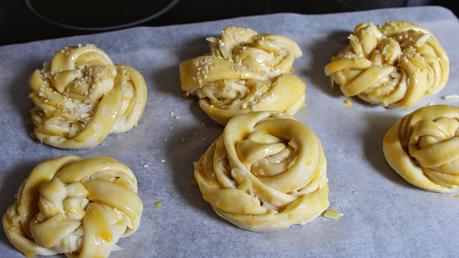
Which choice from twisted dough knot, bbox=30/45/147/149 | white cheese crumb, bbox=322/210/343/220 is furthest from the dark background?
white cheese crumb, bbox=322/210/343/220

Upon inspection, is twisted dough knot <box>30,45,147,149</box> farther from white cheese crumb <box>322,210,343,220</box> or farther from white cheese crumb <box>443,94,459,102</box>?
white cheese crumb <box>443,94,459,102</box>

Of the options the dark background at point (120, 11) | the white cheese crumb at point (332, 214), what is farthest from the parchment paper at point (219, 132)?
the dark background at point (120, 11)

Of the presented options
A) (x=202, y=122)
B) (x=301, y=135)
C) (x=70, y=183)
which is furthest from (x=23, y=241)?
(x=301, y=135)

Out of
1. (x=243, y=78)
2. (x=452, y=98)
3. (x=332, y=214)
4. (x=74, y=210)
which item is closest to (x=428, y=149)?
(x=332, y=214)

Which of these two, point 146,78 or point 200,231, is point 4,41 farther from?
point 200,231

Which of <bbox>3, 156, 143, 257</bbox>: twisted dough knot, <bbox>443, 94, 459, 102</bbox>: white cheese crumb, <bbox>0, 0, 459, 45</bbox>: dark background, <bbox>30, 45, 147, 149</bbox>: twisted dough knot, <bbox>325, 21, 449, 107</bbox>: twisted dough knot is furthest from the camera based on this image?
<bbox>0, 0, 459, 45</bbox>: dark background

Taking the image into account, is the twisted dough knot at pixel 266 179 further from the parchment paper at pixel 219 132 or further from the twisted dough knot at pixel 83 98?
the twisted dough knot at pixel 83 98
